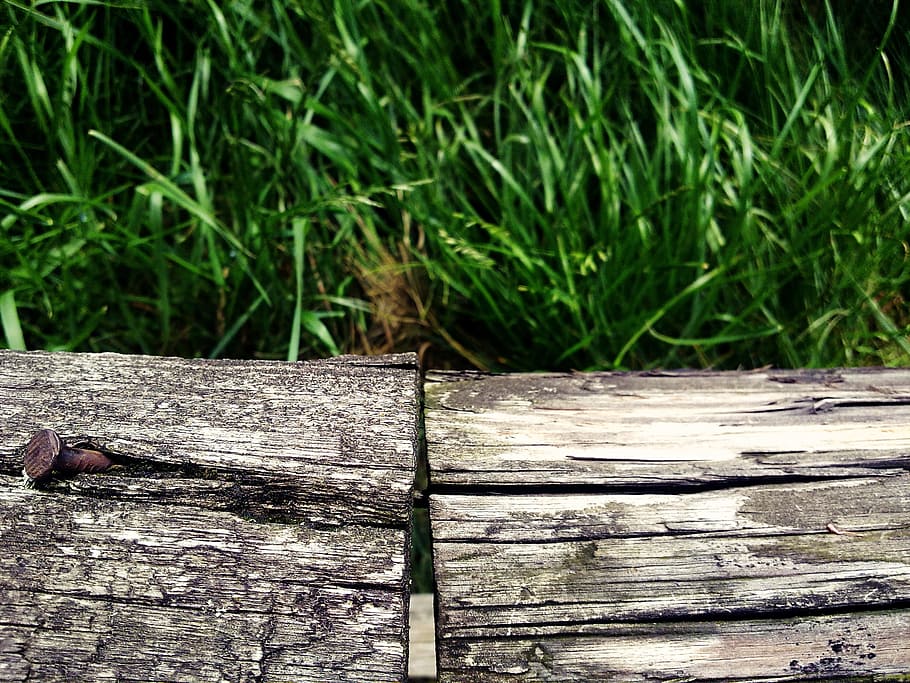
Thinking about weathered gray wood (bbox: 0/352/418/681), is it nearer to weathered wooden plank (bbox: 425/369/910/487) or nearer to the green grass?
weathered wooden plank (bbox: 425/369/910/487)

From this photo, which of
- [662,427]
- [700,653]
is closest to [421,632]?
[662,427]

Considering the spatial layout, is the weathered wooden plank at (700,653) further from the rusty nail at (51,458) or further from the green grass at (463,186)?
the green grass at (463,186)

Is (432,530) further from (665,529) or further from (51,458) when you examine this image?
(51,458)

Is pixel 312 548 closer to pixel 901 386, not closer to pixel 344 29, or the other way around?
pixel 901 386

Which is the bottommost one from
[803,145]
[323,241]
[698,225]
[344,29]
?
[323,241]

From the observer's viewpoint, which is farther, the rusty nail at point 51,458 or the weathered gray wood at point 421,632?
the weathered gray wood at point 421,632

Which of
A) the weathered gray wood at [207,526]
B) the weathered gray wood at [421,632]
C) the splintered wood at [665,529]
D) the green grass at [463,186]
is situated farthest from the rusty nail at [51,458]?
the weathered gray wood at [421,632]

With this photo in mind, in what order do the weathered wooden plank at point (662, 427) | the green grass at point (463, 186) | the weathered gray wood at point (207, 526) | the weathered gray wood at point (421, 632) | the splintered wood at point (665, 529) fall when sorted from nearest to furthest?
the weathered gray wood at point (207, 526), the splintered wood at point (665, 529), the weathered wooden plank at point (662, 427), the green grass at point (463, 186), the weathered gray wood at point (421, 632)

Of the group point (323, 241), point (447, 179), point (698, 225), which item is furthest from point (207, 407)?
point (698, 225)
